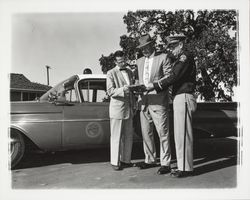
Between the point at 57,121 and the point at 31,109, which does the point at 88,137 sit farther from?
the point at 31,109

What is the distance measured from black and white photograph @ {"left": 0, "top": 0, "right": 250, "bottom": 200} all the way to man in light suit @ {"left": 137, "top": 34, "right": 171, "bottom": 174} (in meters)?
0.01

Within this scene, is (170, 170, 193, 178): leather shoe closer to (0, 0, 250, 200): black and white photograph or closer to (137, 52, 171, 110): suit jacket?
(0, 0, 250, 200): black and white photograph

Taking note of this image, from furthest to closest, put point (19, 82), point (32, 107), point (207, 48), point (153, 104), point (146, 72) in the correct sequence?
point (207, 48), point (19, 82), point (32, 107), point (146, 72), point (153, 104)

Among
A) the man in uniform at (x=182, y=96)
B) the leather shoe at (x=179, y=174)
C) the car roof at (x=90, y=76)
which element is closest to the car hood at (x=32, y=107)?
the car roof at (x=90, y=76)

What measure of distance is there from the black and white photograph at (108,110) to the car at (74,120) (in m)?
0.02

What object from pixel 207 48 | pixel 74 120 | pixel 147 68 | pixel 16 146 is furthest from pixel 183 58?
pixel 207 48

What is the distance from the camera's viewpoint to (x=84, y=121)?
16.3 feet

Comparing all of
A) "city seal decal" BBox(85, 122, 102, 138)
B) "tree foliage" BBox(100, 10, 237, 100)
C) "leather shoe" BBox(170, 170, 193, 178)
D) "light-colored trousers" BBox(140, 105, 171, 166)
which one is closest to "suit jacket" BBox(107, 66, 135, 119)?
"light-colored trousers" BBox(140, 105, 171, 166)

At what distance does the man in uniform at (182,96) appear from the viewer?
4316 mm

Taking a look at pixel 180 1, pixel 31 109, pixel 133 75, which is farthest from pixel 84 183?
pixel 180 1

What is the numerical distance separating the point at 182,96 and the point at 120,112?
0.95 m

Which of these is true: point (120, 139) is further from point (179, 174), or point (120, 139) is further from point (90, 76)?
point (90, 76)

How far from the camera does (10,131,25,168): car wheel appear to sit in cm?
471

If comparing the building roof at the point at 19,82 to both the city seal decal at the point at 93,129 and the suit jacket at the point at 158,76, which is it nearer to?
the city seal decal at the point at 93,129
